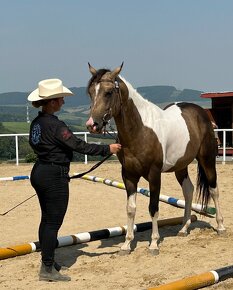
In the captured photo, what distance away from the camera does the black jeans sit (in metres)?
4.30

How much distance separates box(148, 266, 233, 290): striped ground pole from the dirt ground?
8 centimetres

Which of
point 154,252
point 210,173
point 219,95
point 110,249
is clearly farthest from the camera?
point 219,95

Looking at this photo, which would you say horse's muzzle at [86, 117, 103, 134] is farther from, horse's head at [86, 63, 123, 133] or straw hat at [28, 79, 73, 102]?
straw hat at [28, 79, 73, 102]

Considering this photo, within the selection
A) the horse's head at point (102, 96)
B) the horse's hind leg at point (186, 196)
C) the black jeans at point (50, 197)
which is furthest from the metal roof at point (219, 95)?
the black jeans at point (50, 197)

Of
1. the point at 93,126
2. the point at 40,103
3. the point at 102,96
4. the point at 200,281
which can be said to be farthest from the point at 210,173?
the point at 40,103

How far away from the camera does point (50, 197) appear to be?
4.31 meters

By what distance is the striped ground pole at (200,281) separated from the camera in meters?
3.71

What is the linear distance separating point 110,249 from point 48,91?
2332 mm

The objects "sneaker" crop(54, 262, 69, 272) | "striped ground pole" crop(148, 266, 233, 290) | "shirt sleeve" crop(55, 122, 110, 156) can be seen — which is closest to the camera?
"striped ground pole" crop(148, 266, 233, 290)

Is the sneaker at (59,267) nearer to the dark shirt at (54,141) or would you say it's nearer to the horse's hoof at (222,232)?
the dark shirt at (54,141)

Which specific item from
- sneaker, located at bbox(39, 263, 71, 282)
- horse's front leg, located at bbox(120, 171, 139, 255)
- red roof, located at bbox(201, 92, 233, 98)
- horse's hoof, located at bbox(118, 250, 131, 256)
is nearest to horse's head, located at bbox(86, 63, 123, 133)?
horse's front leg, located at bbox(120, 171, 139, 255)

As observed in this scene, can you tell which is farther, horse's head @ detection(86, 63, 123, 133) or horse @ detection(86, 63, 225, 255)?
horse @ detection(86, 63, 225, 255)

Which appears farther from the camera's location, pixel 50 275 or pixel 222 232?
pixel 222 232

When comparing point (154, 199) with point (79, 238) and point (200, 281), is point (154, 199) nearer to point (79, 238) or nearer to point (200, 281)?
point (79, 238)
